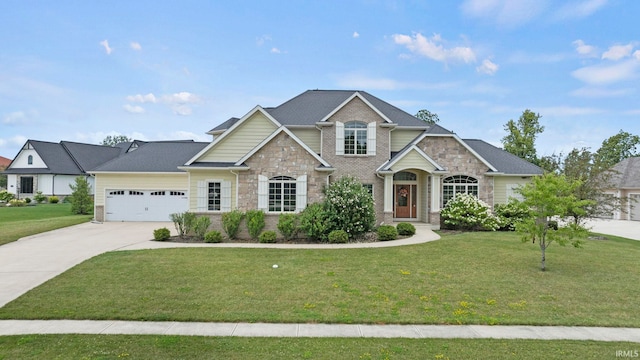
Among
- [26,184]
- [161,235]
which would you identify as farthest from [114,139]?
[161,235]

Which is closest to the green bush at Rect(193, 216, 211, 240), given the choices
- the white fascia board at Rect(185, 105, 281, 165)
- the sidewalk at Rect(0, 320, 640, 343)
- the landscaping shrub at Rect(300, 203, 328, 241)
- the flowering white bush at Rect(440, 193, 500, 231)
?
the white fascia board at Rect(185, 105, 281, 165)

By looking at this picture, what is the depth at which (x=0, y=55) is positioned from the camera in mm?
18453

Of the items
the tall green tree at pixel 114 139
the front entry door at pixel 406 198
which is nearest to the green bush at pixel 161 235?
the front entry door at pixel 406 198

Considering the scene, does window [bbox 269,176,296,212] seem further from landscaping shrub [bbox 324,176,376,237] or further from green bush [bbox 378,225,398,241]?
green bush [bbox 378,225,398,241]

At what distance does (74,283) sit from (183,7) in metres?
13.4

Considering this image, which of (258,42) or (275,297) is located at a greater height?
(258,42)

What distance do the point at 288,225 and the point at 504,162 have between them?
51.4ft

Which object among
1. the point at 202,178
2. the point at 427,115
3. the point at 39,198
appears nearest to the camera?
the point at 202,178

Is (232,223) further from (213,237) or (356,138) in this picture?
(356,138)

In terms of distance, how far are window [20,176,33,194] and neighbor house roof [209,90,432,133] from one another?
3534 cm

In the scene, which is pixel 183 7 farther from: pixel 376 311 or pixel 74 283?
pixel 376 311

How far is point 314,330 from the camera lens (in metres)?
6.76

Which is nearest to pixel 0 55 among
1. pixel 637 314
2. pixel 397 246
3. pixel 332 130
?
pixel 332 130

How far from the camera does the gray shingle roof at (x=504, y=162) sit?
21975 millimetres
